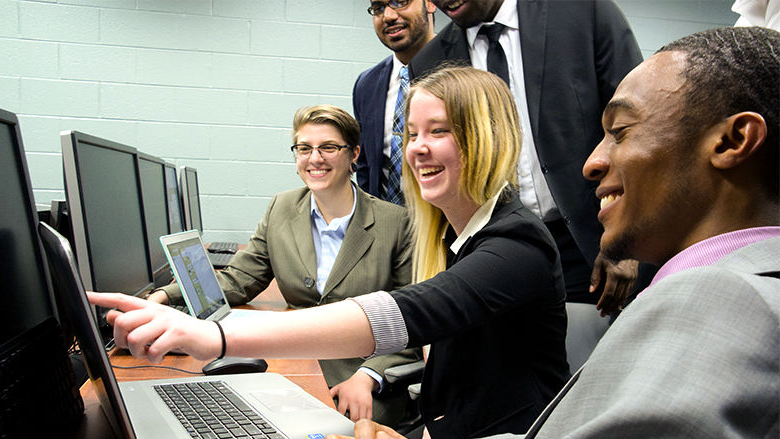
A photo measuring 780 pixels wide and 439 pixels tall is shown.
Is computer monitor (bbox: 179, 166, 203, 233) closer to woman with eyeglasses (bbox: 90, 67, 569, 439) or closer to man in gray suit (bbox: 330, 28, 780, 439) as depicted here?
woman with eyeglasses (bbox: 90, 67, 569, 439)

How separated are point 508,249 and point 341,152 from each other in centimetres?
110

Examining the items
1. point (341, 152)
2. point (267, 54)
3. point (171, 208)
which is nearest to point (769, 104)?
point (341, 152)

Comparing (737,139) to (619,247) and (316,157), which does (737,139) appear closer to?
(619,247)

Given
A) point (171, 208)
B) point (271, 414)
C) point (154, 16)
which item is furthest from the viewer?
point (154, 16)

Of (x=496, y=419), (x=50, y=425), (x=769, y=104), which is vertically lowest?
(x=496, y=419)

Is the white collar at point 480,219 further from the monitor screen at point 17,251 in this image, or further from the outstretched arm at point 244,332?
the monitor screen at point 17,251

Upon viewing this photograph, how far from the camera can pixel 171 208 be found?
7.48 ft

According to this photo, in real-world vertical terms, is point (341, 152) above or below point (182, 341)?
above

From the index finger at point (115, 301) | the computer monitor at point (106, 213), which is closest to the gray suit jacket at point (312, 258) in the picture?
the computer monitor at point (106, 213)

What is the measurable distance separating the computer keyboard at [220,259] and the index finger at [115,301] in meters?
1.72

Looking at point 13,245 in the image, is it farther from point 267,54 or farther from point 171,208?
point 267,54

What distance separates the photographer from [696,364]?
0.41 m

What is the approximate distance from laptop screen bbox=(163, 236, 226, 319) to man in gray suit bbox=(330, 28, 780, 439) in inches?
27.4

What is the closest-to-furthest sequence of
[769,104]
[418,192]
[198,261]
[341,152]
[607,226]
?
[769,104], [607,226], [418,192], [198,261], [341,152]
